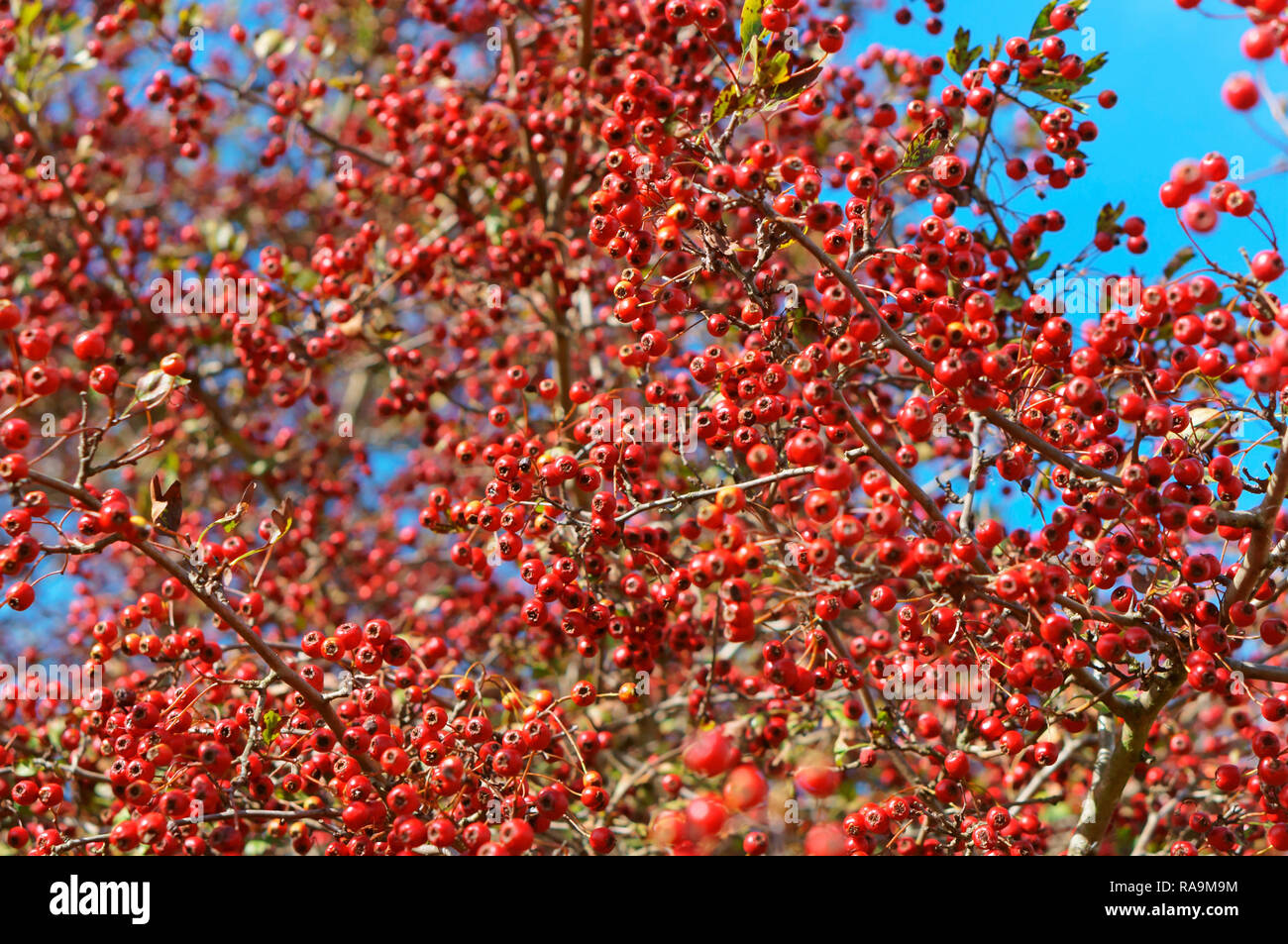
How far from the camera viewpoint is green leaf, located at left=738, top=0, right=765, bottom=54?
3.76 m

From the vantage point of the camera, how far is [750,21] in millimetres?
3766

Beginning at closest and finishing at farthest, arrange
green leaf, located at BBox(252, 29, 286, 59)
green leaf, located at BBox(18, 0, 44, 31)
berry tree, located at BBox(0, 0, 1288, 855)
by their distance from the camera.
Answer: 1. berry tree, located at BBox(0, 0, 1288, 855)
2. green leaf, located at BBox(18, 0, 44, 31)
3. green leaf, located at BBox(252, 29, 286, 59)

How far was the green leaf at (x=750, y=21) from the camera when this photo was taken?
12.3ft

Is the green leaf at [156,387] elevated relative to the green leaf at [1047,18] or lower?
lower

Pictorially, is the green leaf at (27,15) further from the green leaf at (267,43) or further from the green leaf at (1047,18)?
the green leaf at (1047,18)

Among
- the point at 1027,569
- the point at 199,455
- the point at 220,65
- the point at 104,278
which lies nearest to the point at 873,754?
the point at 1027,569

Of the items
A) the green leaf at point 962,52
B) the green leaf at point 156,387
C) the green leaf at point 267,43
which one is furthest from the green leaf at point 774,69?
the green leaf at point 267,43

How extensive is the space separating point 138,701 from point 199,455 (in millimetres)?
4932

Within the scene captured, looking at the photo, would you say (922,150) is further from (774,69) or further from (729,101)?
(729,101)

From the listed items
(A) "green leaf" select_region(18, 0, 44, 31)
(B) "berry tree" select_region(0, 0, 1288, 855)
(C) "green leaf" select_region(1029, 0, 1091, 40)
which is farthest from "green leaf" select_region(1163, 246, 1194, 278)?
(A) "green leaf" select_region(18, 0, 44, 31)

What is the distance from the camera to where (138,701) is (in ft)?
13.0

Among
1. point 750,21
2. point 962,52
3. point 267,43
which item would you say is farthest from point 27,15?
point 962,52

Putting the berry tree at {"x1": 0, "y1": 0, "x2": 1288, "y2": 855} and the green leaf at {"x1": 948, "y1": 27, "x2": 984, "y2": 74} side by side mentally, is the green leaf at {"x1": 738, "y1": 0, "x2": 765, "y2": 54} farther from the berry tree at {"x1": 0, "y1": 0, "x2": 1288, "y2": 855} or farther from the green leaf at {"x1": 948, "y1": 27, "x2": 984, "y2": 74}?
the green leaf at {"x1": 948, "y1": 27, "x2": 984, "y2": 74}

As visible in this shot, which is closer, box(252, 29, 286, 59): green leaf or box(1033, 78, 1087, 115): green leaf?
box(1033, 78, 1087, 115): green leaf
